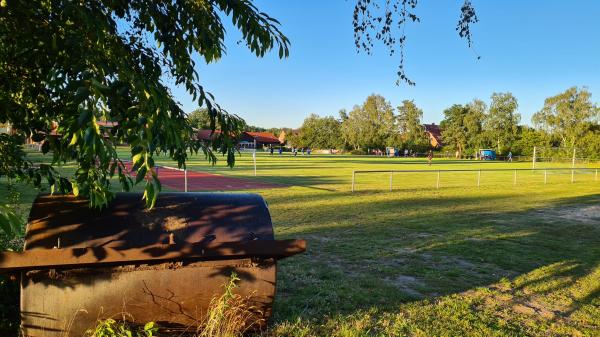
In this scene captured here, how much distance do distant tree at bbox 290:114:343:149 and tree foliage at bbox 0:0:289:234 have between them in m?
101

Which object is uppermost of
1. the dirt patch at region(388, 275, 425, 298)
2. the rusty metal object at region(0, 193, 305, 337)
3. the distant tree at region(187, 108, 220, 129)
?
the distant tree at region(187, 108, 220, 129)

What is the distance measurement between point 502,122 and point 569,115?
12.4 m

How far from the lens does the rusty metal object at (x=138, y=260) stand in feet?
10.1

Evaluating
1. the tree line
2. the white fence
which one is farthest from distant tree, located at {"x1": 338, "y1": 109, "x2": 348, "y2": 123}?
the white fence

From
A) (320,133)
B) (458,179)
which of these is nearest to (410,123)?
(320,133)

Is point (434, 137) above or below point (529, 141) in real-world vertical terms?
above

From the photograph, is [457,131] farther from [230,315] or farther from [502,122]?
[230,315]

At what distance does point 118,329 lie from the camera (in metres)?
3.28

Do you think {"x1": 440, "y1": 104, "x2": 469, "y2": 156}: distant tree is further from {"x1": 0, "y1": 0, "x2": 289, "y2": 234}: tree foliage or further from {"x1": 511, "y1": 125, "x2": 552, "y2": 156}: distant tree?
{"x1": 0, "y1": 0, "x2": 289, "y2": 234}: tree foliage

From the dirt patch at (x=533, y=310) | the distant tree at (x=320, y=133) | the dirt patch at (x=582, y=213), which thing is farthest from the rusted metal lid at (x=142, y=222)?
the distant tree at (x=320, y=133)

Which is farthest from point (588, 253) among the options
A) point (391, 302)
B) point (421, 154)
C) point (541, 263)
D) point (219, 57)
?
point (421, 154)

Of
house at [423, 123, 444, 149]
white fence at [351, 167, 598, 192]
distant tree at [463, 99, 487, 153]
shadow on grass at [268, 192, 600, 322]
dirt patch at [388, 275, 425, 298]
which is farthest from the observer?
house at [423, 123, 444, 149]

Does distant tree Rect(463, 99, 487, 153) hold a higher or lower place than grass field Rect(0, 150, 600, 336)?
higher

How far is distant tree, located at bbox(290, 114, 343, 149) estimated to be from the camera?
105125 mm
